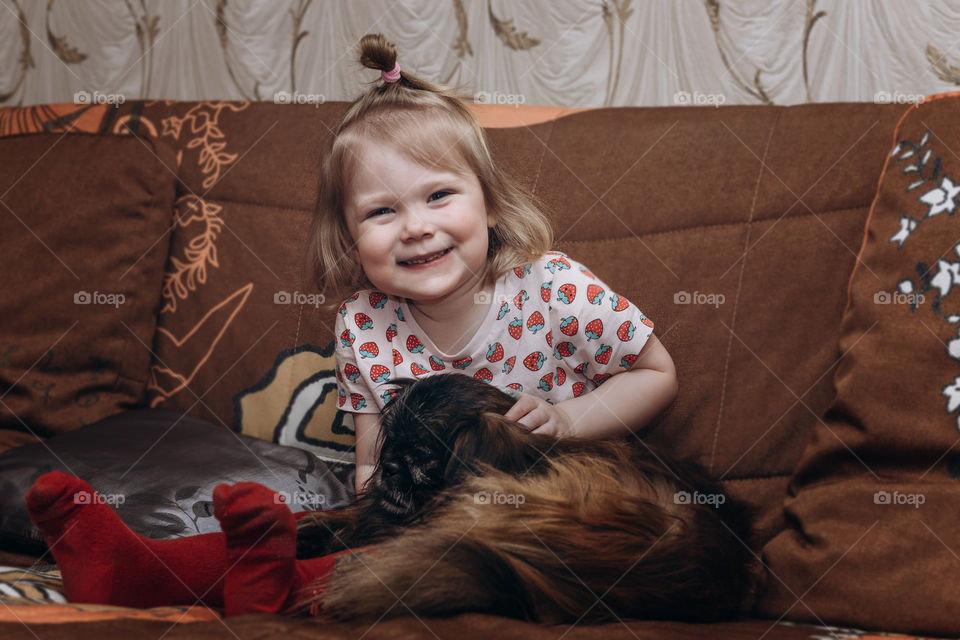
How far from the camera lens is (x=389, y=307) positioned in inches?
47.1

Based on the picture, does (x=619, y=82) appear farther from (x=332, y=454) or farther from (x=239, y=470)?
(x=239, y=470)

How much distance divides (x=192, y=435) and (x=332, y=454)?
218 mm

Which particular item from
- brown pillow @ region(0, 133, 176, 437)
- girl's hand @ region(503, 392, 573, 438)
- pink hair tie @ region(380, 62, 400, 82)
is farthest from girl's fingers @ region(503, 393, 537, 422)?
brown pillow @ region(0, 133, 176, 437)

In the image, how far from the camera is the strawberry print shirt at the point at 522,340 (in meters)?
1.09

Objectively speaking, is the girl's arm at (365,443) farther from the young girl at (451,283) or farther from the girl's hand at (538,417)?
the girl's hand at (538,417)

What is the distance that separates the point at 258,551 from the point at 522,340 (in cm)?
52

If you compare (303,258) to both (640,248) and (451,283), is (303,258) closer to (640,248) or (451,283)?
(451,283)

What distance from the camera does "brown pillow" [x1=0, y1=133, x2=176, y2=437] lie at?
134 cm

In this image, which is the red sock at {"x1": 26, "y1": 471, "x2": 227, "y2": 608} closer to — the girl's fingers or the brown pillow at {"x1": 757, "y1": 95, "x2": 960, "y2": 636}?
the girl's fingers

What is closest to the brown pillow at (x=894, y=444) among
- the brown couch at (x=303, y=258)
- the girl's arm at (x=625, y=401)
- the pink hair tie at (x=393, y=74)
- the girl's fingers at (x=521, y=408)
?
the brown couch at (x=303, y=258)

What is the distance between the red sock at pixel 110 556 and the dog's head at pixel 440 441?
0.69 feet

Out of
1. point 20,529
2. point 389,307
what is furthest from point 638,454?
point 20,529

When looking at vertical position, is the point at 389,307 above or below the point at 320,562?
above

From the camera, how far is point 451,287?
107cm
